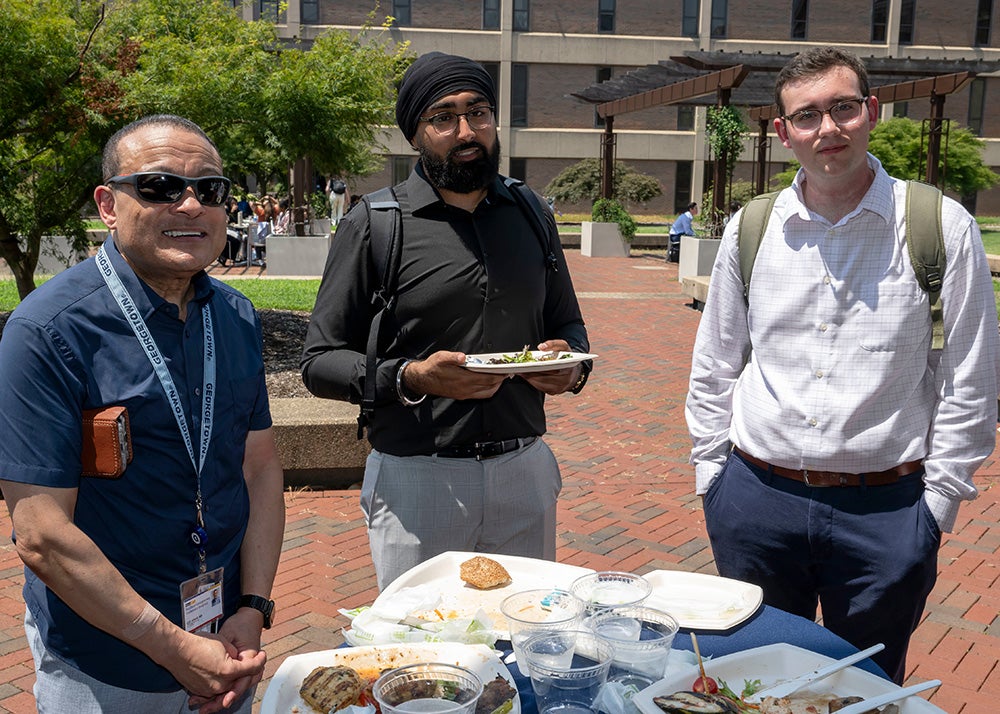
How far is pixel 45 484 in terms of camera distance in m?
1.85

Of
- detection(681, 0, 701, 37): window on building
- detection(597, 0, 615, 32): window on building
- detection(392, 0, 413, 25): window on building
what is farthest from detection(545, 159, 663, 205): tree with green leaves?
detection(392, 0, 413, 25): window on building

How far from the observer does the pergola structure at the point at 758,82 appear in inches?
716

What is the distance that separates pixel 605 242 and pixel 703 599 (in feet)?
74.8

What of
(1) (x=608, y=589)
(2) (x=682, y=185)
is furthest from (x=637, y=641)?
(2) (x=682, y=185)

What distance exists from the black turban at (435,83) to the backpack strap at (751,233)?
903 millimetres

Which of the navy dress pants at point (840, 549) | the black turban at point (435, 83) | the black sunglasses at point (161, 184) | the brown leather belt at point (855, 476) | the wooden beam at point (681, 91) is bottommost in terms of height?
the navy dress pants at point (840, 549)

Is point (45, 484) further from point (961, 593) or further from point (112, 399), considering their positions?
point (961, 593)

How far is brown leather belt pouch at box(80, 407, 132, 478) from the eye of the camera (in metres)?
1.88

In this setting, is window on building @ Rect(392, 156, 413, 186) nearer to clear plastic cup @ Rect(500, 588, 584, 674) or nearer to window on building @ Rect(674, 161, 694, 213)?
window on building @ Rect(674, 161, 694, 213)

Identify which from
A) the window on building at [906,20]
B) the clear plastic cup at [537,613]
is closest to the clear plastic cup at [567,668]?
the clear plastic cup at [537,613]

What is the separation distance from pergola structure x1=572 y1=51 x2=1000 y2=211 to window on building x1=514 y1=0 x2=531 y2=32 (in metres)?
26.1

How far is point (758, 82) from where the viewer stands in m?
22.1

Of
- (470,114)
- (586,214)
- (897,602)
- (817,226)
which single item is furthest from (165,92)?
(586,214)

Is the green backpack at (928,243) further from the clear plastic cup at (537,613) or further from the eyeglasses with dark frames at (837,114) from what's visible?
the clear plastic cup at (537,613)
